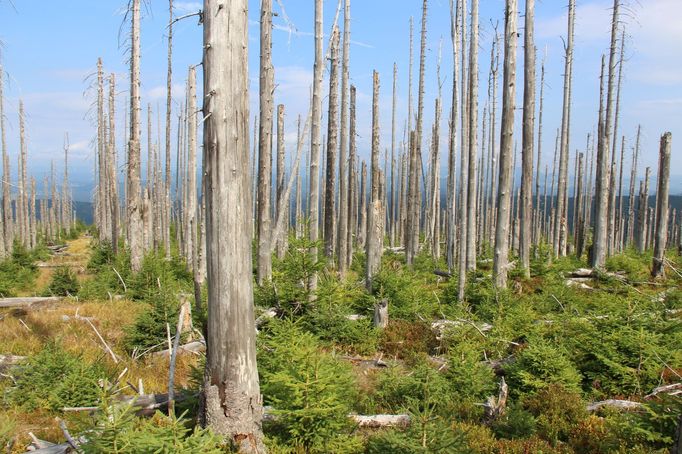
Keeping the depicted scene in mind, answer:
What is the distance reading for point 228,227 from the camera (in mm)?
4227

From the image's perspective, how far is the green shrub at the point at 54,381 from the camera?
19.0 feet

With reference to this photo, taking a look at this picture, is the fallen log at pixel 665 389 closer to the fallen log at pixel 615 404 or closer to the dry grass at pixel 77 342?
the fallen log at pixel 615 404

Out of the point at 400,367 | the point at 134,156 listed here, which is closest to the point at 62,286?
the point at 134,156

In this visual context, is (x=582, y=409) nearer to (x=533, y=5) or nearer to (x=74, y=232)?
(x=533, y=5)

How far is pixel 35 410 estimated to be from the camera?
584 centimetres

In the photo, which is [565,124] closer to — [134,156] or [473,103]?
[473,103]

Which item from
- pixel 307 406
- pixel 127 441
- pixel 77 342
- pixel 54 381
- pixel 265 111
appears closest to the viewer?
pixel 127 441

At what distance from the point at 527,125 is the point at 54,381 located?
12.1m

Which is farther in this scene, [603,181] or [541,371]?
[603,181]

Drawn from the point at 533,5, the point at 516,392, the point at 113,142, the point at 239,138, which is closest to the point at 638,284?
the point at 533,5

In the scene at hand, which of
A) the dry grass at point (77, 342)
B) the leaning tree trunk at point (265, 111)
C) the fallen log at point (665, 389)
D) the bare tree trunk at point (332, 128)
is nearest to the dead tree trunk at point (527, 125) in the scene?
the bare tree trunk at point (332, 128)

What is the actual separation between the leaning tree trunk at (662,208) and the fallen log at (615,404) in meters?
11.2

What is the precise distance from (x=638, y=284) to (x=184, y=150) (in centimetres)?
2149

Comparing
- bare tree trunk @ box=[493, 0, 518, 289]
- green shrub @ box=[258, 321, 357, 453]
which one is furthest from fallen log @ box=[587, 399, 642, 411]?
bare tree trunk @ box=[493, 0, 518, 289]
